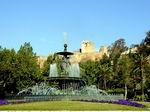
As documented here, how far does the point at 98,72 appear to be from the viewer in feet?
229

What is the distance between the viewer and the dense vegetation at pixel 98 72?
53.4m

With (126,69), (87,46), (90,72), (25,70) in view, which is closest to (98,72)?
(90,72)

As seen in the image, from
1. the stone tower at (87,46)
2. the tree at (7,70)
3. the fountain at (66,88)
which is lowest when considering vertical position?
the fountain at (66,88)

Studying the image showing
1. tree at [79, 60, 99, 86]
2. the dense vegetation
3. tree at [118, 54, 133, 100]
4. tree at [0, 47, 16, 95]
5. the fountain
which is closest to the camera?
the fountain

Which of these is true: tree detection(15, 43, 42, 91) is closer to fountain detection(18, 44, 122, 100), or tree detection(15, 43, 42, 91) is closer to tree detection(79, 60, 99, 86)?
tree detection(79, 60, 99, 86)

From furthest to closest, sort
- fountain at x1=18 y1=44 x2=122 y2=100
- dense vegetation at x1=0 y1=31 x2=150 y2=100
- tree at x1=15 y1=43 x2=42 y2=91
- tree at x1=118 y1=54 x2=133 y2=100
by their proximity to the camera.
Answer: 1. tree at x1=118 y1=54 x2=133 y2=100
2. tree at x1=15 y1=43 x2=42 y2=91
3. dense vegetation at x1=0 y1=31 x2=150 y2=100
4. fountain at x1=18 y1=44 x2=122 y2=100

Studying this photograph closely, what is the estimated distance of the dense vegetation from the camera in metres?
53.4

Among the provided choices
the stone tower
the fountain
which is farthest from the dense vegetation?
the stone tower

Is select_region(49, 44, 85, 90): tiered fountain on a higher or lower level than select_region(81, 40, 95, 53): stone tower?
lower

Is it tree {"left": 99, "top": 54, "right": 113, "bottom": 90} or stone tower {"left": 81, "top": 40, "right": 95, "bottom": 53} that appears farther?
stone tower {"left": 81, "top": 40, "right": 95, "bottom": 53}

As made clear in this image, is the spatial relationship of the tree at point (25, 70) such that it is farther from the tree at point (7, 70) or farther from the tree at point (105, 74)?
the tree at point (105, 74)

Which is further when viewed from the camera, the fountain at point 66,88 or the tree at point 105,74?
the tree at point 105,74

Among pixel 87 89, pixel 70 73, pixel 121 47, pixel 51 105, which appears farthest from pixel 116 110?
pixel 121 47

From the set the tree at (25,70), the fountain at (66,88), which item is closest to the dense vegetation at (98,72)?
the tree at (25,70)
